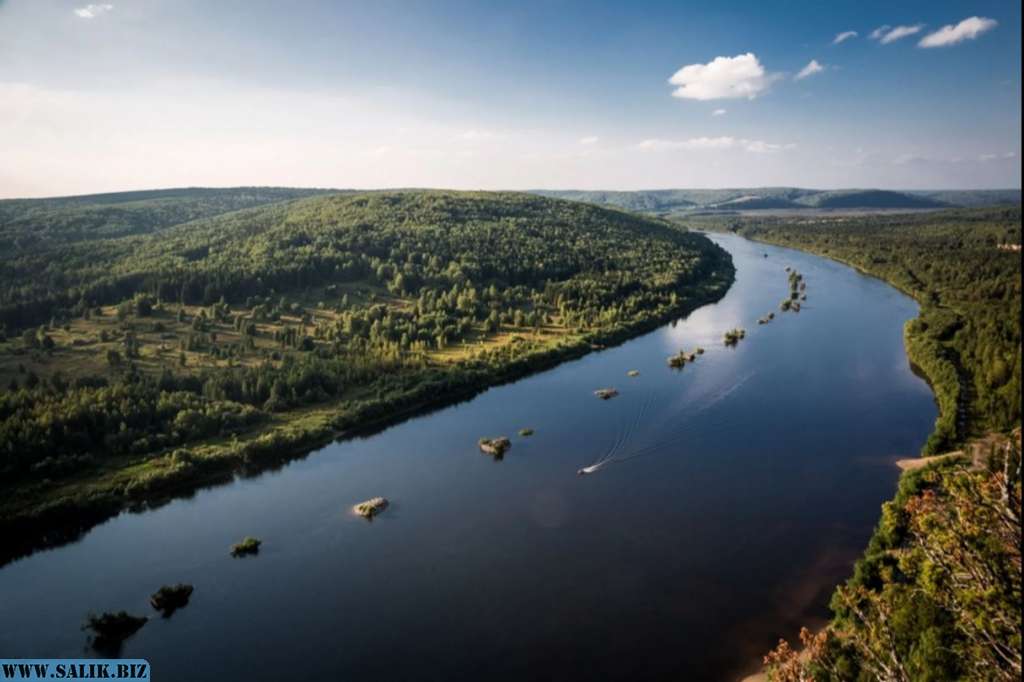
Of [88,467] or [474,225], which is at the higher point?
[474,225]

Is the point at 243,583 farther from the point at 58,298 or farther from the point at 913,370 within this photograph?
the point at 58,298

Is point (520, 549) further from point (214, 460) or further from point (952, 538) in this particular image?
point (952, 538)

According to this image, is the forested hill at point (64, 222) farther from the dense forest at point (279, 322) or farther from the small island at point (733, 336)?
the small island at point (733, 336)

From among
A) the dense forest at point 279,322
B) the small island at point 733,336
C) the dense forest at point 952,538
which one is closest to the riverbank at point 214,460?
the dense forest at point 279,322

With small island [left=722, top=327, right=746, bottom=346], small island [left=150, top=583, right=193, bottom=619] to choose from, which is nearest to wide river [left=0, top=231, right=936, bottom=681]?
small island [left=150, top=583, right=193, bottom=619]

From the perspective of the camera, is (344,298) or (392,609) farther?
(344,298)

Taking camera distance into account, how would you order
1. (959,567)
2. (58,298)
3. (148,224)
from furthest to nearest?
(148,224)
(58,298)
(959,567)

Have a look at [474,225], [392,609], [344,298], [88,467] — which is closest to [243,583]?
[392,609]

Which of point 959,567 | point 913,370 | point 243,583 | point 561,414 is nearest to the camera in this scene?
point 959,567

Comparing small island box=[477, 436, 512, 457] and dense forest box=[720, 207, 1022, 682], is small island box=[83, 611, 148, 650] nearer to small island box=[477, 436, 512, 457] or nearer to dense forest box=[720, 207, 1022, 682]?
small island box=[477, 436, 512, 457]
